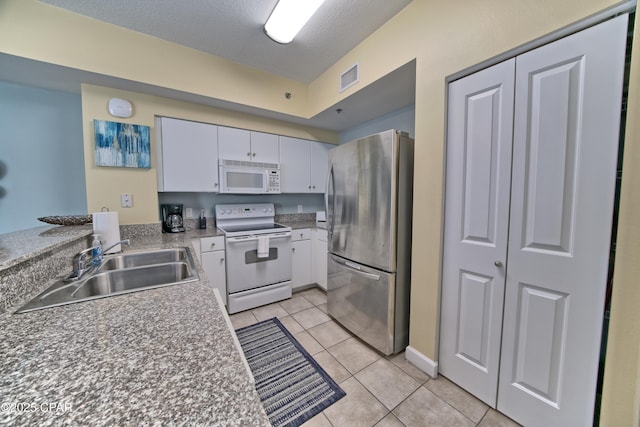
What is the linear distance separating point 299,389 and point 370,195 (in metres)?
1.46

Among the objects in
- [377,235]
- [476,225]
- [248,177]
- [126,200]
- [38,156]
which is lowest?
[377,235]

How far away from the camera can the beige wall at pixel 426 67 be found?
0.88 meters

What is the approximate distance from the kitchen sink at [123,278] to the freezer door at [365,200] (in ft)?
4.08

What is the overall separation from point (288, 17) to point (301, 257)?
2338mm

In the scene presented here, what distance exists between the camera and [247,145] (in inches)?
107

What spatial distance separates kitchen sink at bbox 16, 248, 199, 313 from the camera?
0.96 m

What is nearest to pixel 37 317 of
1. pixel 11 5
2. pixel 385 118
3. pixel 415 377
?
pixel 415 377

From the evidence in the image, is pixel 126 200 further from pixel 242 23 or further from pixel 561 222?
pixel 561 222

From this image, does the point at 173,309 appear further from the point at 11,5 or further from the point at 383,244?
the point at 11,5

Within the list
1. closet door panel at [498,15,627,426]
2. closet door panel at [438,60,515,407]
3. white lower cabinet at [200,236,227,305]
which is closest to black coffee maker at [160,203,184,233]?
white lower cabinet at [200,236,227,305]

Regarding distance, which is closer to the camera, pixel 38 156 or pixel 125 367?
pixel 125 367

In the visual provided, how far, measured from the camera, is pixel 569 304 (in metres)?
1.07

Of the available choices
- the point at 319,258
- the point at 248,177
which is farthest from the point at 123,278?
the point at 319,258

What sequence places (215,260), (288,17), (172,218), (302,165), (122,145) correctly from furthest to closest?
1. (302,165)
2. (172,218)
3. (215,260)
4. (122,145)
5. (288,17)
